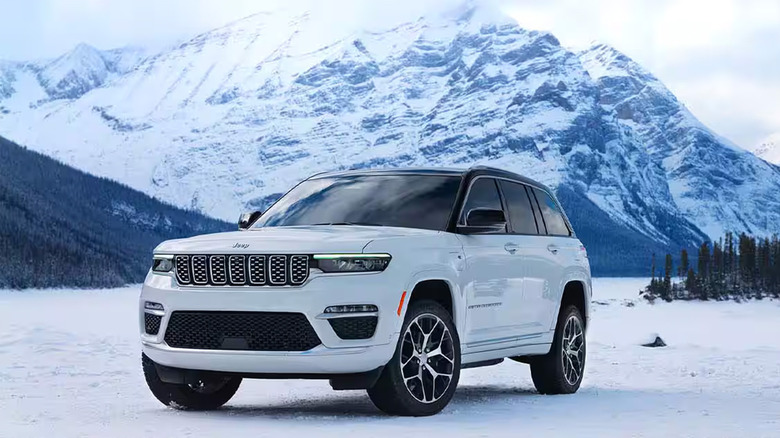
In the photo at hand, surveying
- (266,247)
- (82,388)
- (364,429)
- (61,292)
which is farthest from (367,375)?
(61,292)

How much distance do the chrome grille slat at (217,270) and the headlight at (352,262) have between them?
2.50ft

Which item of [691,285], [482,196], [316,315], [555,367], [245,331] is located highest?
[482,196]

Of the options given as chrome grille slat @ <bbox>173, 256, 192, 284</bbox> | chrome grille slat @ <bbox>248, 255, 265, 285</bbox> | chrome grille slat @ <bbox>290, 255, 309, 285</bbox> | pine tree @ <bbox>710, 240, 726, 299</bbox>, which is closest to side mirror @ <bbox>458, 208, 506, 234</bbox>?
chrome grille slat @ <bbox>290, 255, 309, 285</bbox>

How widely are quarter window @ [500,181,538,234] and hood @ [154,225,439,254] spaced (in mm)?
1852

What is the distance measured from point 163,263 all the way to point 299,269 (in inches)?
54.1

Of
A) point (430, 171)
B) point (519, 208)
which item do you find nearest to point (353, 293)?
point (430, 171)

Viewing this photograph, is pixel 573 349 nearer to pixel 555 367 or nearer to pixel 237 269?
pixel 555 367

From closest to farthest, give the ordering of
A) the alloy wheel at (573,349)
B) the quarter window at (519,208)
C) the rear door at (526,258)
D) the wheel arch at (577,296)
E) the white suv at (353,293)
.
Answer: the white suv at (353,293) < the rear door at (526,258) < the quarter window at (519,208) < the alloy wheel at (573,349) < the wheel arch at (577,296)

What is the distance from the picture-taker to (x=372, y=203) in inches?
395

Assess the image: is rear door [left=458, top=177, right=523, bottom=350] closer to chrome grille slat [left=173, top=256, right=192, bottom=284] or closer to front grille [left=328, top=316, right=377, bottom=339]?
front grille [left=328, top=316, right=377, bottom=339]

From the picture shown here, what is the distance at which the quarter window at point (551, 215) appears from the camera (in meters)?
12.0

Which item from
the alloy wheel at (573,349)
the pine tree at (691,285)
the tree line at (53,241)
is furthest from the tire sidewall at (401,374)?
the tree line at (53,241)

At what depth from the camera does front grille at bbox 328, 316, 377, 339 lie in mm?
8438

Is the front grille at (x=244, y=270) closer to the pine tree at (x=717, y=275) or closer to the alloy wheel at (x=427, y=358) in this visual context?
the alloy wheel at (x=427, y=358)
